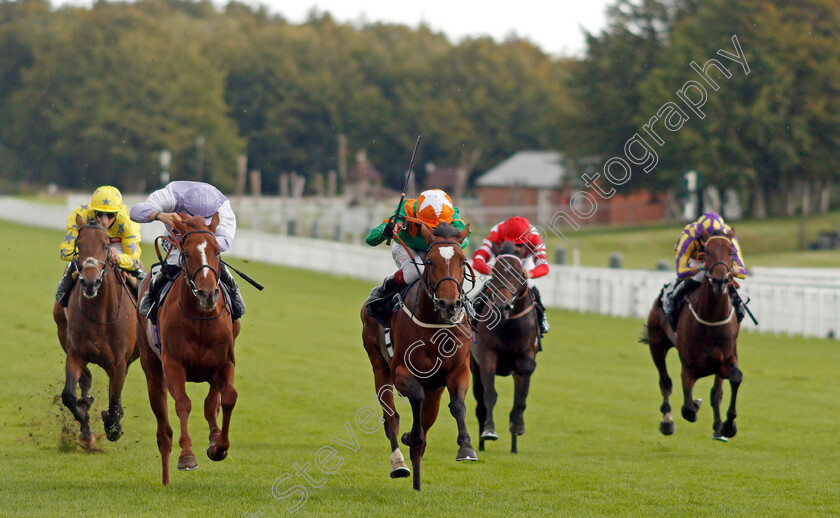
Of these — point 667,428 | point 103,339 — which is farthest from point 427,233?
point 667,428

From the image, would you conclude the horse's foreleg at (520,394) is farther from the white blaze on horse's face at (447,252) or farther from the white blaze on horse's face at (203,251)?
the white blaze on horse's face at (203,251)

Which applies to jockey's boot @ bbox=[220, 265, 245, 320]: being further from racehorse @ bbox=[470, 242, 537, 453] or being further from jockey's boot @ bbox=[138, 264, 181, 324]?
racehorse @ bbox=[470, 242, 537, 453]

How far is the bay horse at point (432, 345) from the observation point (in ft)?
22.8

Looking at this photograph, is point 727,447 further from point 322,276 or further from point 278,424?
point 322,276

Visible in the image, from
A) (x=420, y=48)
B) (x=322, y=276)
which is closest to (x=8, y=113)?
(x=420, y=48)

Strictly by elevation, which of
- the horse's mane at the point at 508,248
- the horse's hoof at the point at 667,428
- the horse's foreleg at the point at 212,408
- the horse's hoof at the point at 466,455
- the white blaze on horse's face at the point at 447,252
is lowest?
the horse's hoof at the point at 667,428

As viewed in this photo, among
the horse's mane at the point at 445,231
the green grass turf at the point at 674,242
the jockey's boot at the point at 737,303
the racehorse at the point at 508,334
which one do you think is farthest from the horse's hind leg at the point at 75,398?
the green grass turf at the point at 674,242

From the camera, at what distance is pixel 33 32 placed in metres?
58.2

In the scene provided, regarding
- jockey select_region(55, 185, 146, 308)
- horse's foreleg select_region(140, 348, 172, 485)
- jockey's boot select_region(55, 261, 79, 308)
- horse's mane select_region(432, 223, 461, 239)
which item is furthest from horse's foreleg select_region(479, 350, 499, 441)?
jockey's boot select_region(55, 261, 79, 308)

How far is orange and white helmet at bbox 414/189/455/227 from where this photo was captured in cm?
775

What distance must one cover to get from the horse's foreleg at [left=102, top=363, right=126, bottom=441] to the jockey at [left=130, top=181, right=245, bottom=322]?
124 cm

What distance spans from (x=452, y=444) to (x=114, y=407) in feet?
11.0

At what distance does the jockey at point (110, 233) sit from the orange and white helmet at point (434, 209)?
2.65 metres

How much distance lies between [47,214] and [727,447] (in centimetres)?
3657
